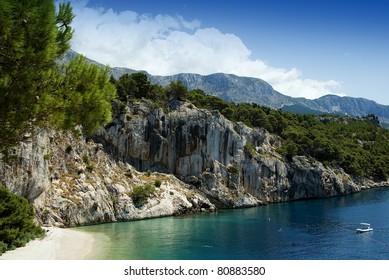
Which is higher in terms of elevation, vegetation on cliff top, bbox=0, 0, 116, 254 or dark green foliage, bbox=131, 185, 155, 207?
vegetation on cliff top, bbox=0, 0, 116, 254

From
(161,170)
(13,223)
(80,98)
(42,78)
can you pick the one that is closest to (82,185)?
(161,170)

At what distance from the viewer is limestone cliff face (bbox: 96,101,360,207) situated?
81.0 metres

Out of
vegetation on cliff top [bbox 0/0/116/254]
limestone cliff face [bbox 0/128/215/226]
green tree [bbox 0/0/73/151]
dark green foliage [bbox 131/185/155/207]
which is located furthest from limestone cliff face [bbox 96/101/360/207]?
green tree [bbox 0/0/73/151]

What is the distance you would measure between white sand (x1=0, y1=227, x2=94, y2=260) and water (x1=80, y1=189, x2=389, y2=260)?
2478 millimetres

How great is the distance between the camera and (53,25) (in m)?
12.7

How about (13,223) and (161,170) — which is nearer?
(13,223)

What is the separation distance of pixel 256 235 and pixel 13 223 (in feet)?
104

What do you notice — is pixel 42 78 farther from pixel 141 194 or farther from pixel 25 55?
pixel 141 194

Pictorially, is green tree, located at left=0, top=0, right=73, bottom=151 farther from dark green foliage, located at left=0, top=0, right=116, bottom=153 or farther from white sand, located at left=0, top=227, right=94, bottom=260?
white sand, located at left=0, top=227, right=94, bottom=260

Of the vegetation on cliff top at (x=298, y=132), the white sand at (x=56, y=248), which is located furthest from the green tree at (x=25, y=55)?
the vegetation on cliff top at (x=298, y=132)

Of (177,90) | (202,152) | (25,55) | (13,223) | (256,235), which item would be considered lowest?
(256,235)

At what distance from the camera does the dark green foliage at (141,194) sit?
227ft

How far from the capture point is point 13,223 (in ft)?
128
